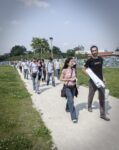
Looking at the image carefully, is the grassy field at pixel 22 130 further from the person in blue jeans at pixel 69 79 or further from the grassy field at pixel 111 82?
the grassy field at pixel 111 82

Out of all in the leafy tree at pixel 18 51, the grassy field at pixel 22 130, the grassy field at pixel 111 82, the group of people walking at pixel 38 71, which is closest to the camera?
the grassy field at pixel 22 130

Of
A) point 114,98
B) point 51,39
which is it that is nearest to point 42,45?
point 51,39

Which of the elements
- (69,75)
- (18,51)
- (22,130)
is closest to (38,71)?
(69,75)

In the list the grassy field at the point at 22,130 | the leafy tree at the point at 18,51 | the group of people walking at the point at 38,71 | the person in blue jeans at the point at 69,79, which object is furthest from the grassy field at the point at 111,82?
the leafy tree at the point at 18,51

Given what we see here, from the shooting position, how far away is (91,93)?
399 inches

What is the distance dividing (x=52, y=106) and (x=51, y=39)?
77.3ft

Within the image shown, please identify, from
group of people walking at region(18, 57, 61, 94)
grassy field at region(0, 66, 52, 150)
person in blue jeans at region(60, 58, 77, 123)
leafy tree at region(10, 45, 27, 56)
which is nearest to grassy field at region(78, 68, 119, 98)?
group of people walking at region(18, 57, 61, 94)

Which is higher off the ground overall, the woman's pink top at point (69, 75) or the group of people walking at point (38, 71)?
the woman's pink top at point (69, 75)

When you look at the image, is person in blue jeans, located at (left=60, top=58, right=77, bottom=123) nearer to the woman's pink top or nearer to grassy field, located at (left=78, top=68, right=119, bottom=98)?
the woman's pink top

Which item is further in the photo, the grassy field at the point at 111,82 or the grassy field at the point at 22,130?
the grassy field at the point at 111,82

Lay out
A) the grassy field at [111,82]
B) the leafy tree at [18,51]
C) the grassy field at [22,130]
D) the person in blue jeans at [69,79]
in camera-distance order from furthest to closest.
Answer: the leafy tree at [18,51], the grassy field at [111,82], the person in blue jeans at [69,79], the grassy field at [22,130]

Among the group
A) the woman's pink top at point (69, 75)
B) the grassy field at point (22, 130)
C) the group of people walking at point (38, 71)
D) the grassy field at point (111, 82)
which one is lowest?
the grassy field at point (111, 82)

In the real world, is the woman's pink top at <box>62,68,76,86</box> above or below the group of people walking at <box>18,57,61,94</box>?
above

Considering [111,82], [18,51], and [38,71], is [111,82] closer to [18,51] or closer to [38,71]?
[38,71]
